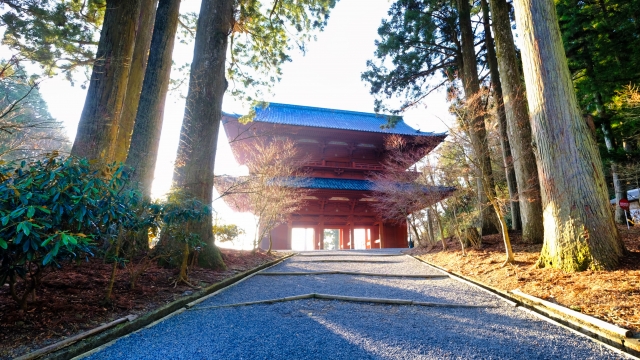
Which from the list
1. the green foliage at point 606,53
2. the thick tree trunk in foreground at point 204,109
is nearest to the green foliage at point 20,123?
the thick tree trunk in foreground at point 204,109

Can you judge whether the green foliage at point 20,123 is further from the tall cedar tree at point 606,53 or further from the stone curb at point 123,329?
the tall cedar tree at point 606,53

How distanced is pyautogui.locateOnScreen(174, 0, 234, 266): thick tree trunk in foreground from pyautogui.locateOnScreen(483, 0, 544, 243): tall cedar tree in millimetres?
5499

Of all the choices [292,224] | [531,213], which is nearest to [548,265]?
[531,213]

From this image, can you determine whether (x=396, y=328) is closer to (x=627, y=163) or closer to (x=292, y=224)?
(x=627, y=163)

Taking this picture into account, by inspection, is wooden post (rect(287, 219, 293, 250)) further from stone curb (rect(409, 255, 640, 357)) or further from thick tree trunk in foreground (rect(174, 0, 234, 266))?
stone curb (rect(409, 255, 640, 357))

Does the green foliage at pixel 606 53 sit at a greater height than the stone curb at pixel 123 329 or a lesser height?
greater

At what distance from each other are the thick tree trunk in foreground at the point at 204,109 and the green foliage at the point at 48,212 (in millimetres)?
2128

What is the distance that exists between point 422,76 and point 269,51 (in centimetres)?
457

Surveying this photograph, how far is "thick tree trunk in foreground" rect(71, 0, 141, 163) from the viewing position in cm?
403

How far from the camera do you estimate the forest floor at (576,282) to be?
2.52 metres

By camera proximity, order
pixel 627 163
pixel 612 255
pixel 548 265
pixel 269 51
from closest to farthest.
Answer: pixel 612 255
pixel 548 265
pixel 627 163
pixel 269 51

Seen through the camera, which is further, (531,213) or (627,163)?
(627,163)

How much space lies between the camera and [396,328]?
2400 millimetres

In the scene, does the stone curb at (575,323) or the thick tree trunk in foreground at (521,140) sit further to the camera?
the thick tree trunk in foreground at (521,140)
